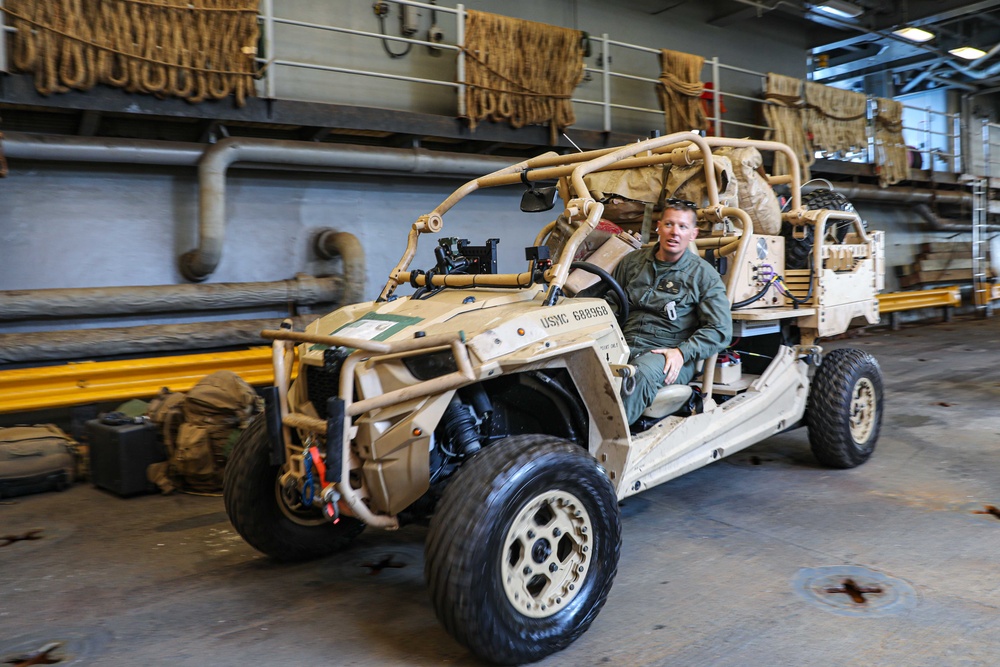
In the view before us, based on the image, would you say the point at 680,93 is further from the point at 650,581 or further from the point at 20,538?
the point at 20,538

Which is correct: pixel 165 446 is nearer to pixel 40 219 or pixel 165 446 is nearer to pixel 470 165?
pixel 40 219

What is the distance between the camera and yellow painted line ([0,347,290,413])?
5.70m

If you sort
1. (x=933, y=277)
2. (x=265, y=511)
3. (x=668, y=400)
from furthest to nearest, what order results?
(x=933, y=277)
(x=668, y=400)
(x=265, y=511)

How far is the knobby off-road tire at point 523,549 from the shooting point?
8.85 ft

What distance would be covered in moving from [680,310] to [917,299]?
1158cm

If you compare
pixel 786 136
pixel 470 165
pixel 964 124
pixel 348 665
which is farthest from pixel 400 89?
pixel 964 124

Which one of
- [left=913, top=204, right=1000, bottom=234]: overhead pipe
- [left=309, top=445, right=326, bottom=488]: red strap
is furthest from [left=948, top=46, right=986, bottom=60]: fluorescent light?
[left=309, top=445, right=326, bottom=488]: red strap

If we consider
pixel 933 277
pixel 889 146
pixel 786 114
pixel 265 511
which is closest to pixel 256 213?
pixel 265 511

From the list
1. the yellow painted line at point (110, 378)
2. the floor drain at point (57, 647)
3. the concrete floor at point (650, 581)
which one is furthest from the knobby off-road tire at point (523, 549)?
the yellow painted line at point (110, 378)

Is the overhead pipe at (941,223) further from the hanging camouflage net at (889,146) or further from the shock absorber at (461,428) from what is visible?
the shock absorber at (461,428)

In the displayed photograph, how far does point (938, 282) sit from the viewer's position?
16.1m

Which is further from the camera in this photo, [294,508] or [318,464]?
[294,508]

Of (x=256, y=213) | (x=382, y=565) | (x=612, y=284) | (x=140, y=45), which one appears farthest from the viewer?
(x=256, y=213)

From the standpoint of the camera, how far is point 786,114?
12281mm
